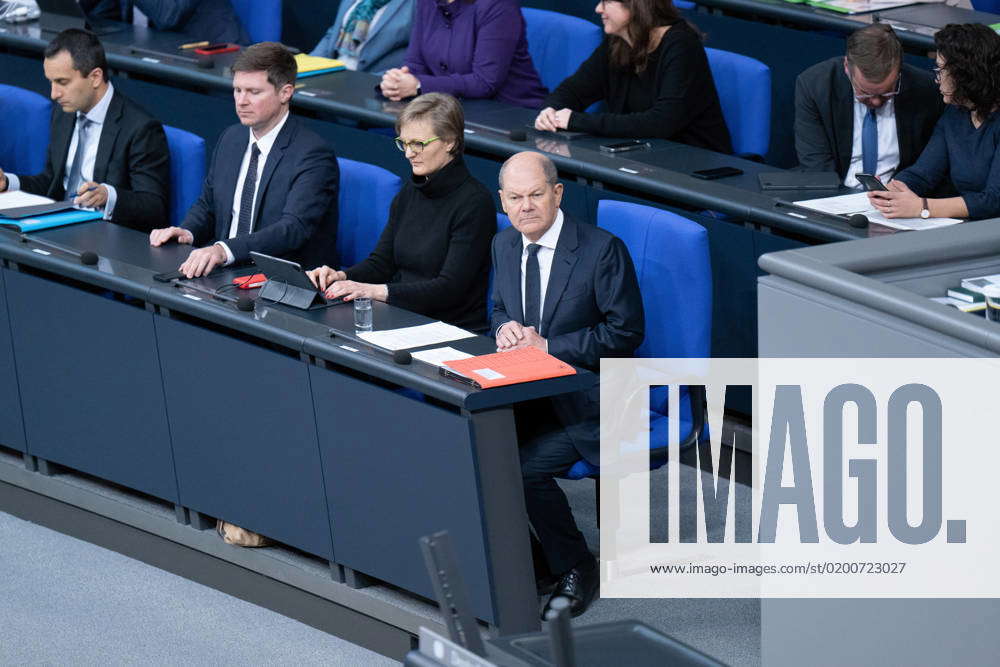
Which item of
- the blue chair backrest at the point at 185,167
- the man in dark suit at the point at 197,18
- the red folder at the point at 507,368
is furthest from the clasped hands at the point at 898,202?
the man in dark suit at the point at 197,18

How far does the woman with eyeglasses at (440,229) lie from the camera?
13.3ft

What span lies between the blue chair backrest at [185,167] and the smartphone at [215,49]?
1226mm

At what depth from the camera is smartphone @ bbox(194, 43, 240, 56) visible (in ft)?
19.9

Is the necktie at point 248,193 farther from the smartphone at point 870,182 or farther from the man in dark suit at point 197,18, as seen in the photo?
the man in dark suit at point 197,18

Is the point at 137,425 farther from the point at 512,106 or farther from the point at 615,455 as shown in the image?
the point at 512,106

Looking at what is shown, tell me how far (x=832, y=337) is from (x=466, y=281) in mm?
1831

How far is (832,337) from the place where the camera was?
236 centimetres

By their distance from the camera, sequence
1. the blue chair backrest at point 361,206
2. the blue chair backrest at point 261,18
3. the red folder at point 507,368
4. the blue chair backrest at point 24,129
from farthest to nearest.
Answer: the blue chair backrest at point 261,18
the blue chair backrest at point 24,129
the blue chair backrest at point 361,206
the red folder at point 507,368

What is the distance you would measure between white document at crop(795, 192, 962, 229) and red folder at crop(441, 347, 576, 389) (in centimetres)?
106

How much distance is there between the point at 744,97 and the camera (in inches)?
202

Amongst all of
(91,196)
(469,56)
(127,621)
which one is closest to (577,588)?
(127,621)

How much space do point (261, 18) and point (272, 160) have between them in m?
2.43

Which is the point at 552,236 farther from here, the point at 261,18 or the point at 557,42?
the point at 261,18

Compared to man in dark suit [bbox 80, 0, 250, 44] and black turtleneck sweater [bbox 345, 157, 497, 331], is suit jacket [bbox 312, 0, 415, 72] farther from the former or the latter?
black turtleneck sweater [bbox 345, 157, 497, 331]
